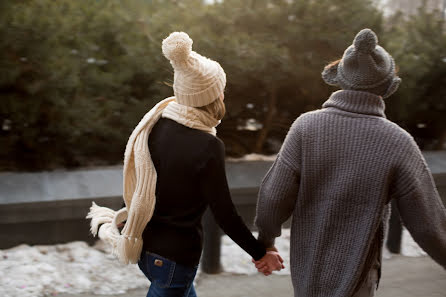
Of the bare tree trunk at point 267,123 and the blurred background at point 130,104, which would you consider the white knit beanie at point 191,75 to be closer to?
Answer: the blurred background at point 130,104

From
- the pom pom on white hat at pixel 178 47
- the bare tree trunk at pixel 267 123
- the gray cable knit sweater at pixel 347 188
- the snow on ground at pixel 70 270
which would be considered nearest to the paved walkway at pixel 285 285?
the snow on ground at pixel 70 270

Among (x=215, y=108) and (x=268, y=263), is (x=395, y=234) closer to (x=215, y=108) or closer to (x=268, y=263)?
(x=268, y=263)

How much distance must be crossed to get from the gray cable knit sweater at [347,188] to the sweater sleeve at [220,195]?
0.62 ft

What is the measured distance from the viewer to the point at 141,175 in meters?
2.60

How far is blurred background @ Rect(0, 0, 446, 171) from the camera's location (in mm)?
5246

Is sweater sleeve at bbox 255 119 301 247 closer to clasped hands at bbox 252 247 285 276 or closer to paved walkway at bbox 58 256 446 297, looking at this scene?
clasped hands at bbox 252 247 285 276

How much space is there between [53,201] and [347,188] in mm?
3172

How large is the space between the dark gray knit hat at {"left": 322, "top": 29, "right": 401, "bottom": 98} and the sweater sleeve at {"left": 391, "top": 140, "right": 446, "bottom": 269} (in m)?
0.27

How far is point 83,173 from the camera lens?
5.26 meters

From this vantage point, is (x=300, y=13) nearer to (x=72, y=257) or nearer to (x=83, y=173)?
(x=83, y=173)

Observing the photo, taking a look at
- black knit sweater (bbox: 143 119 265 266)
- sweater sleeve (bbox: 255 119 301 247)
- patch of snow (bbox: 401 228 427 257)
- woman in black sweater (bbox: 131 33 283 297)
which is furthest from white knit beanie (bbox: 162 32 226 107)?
patch of snow (bbox: 401 228 427 257)

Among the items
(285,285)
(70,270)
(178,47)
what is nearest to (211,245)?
(285,285)

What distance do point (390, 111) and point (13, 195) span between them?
13.7 ft

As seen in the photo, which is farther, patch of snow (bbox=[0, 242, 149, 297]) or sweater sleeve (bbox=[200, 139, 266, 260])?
patch of snow (bbox=[0, 242, 149, 297])
